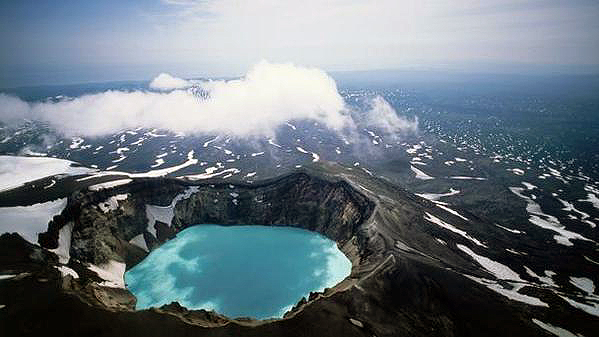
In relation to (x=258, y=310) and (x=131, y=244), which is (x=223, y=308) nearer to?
(x=258, y=310)

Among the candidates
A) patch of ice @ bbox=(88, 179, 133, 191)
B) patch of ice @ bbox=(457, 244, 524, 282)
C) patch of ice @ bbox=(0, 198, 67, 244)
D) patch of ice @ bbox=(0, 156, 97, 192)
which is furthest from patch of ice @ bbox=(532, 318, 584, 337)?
patch of ice @ bbox=(0, 156, 97, 192)

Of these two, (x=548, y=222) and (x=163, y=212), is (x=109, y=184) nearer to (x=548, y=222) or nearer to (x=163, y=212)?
(x=163, y=212)

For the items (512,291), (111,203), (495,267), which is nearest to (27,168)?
(111,203)

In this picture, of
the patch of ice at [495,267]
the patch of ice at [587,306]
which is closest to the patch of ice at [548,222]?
the patch of ice at [495,267]

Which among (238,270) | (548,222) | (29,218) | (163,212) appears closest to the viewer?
(29,218)

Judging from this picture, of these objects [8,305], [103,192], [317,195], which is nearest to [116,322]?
[8,305]

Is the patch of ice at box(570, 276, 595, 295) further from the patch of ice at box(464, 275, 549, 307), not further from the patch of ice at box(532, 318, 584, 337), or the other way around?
the patch of ice at box(532, 318, 584, 337)

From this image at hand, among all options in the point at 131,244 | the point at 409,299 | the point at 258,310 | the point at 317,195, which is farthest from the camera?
the point at 317,195
